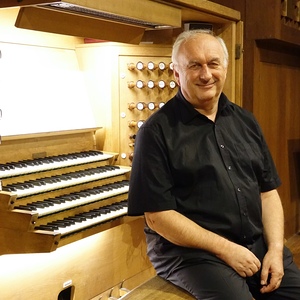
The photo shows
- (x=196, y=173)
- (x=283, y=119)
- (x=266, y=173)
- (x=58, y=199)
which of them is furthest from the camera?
(x=283, y=119)

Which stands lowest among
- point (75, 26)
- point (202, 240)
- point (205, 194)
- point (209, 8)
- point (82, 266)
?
point (82, 266)

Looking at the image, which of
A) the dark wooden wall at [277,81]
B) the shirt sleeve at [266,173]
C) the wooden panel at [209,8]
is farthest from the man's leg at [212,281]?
the dark wooden wall at [277,81]

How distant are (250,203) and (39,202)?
3.13ft

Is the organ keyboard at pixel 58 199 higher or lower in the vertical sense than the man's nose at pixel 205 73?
lower

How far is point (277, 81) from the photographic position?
4262 millimetres

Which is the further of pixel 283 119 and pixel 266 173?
pixel 283 119

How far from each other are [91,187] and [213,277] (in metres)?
1.07

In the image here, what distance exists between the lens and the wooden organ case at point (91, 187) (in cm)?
227

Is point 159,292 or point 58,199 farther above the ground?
point 58,199

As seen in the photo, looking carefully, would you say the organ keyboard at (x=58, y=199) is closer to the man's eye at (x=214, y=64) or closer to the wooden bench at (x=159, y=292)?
the wooden bench at (x=159, y=292)

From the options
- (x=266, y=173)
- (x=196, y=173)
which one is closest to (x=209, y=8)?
(x=266, y=173)

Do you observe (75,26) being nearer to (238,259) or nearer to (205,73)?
(205,73)

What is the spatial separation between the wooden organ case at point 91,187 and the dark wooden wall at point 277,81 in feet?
1.62

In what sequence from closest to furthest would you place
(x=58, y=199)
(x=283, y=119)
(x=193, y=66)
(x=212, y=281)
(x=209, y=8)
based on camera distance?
(x=212, y=281), (x=193, y=66), (x=58, y=199), (x=209, y=8), (x=283, y=119)
